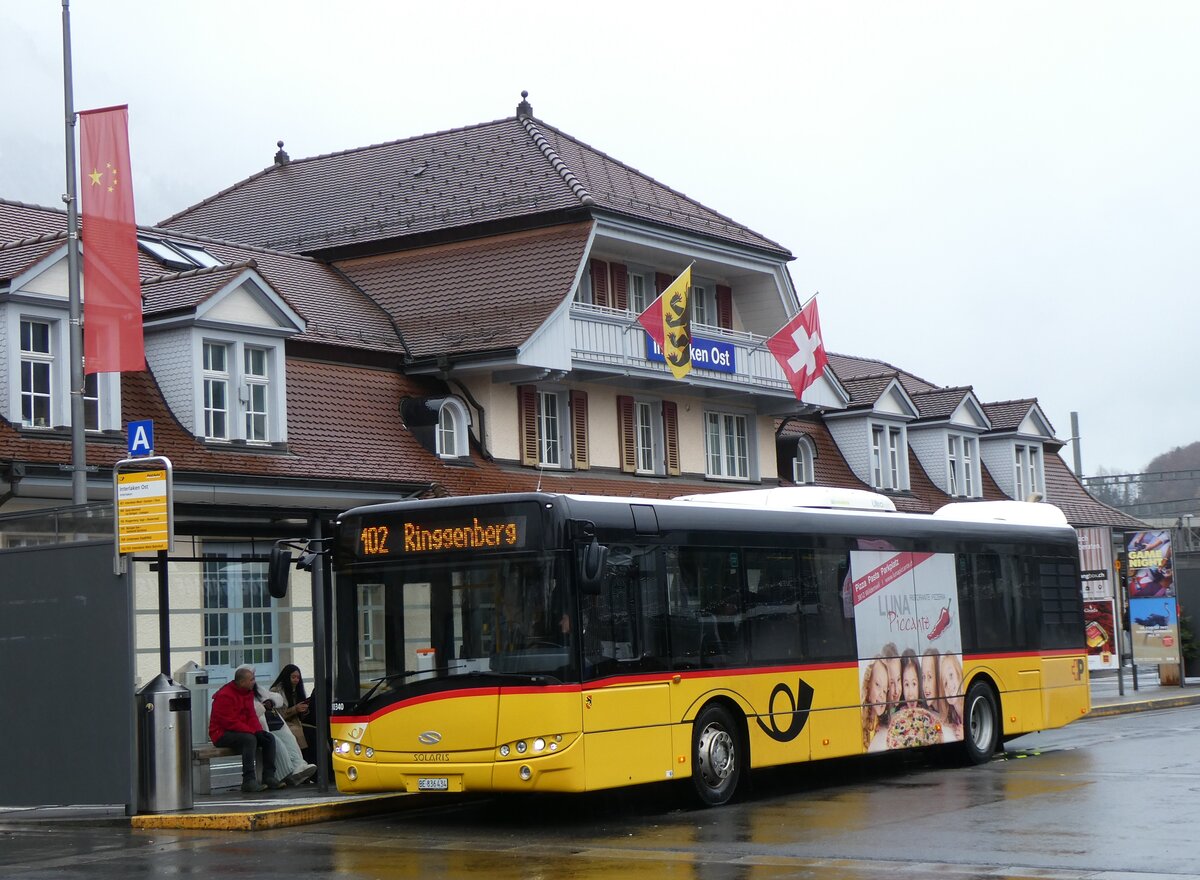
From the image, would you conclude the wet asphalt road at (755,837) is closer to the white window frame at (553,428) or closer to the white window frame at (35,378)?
the white window frame at (35,378)

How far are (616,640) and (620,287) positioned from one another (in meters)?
20.1

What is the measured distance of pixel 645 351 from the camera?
110ft

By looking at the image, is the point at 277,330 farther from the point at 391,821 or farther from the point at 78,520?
the point at 391,821

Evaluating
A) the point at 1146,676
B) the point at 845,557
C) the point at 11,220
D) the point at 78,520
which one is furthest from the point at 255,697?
the point at 1146,676

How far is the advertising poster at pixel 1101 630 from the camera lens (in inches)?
1483

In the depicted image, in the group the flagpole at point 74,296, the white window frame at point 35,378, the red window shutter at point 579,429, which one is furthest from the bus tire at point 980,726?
the red window shutter at point 579,429

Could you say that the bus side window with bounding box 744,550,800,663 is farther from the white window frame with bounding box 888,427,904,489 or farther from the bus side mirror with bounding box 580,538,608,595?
the white window frame with bounding box 888,427,904,489

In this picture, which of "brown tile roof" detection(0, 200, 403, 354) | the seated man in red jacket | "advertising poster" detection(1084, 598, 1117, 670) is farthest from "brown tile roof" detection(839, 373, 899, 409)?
the seated man in red jacket

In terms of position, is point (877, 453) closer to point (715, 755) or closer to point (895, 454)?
point (895, 454)

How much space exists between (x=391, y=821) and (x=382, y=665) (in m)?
1.84

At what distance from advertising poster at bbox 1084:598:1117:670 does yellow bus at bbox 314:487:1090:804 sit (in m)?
18.8

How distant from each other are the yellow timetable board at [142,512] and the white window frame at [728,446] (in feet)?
69.1

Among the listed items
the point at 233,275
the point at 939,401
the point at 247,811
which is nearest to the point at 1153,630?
the point at 939,401

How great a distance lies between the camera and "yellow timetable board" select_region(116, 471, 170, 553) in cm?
1638
